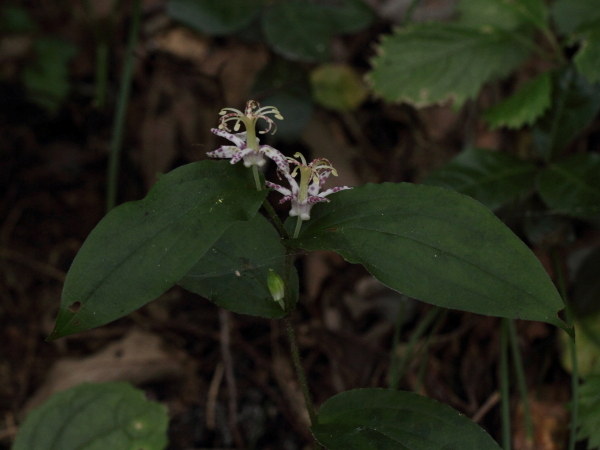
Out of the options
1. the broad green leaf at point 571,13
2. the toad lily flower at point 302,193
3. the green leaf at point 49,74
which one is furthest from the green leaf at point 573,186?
the green leaf at point 49,74

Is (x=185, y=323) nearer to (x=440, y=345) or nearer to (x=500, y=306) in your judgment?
(x=440, y=345)

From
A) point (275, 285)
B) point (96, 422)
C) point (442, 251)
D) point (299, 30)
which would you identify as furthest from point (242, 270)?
point (299, 30)

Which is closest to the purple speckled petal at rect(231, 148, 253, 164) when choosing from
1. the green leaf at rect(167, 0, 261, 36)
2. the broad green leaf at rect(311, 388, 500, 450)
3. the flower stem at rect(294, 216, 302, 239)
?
the flower stem at rect(294, 216, 302, 239)

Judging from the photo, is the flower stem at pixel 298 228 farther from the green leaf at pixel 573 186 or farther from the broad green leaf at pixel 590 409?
the broad green leaf at pixel 590 409

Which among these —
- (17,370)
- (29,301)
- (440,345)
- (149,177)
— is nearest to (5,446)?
(17,370)

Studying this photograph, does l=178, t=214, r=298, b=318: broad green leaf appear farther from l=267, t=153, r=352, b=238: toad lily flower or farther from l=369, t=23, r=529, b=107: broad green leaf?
l=369, t=23, r=529, b=107: broad green leaf

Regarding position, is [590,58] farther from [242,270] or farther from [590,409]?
[242,270]
